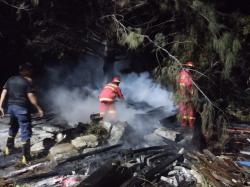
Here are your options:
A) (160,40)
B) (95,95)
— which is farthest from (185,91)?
(95,95)

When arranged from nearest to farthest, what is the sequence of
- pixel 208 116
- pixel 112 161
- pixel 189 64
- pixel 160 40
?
pixel 112 161
pixel 208 116
pixel 189 64
pixel 160 40

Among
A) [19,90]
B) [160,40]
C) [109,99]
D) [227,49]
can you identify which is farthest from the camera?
[109,99]

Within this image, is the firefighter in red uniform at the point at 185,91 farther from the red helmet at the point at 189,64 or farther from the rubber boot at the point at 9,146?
the rubber boot at the point at 9,146

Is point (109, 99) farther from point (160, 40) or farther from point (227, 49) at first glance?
point (227, 49)

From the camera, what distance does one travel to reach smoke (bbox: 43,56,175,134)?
1170 centimetres

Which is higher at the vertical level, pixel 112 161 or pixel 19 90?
pixel 19 90

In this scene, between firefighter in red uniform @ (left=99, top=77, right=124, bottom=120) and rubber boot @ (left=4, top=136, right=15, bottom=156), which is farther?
firefighter in red uniform @ (left=99, top=77, right=124, bottom=120)

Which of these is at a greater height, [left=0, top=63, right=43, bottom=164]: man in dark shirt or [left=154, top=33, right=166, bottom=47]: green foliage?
[left=154, top=33, right=166, bottom=47]: green foliage

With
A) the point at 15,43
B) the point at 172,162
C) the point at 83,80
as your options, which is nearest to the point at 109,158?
the point at 172,162

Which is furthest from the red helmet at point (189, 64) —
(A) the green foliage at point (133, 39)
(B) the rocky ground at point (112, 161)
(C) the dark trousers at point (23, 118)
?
(C) the dark trousers at point (23, 118)

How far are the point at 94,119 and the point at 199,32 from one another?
10.8 ft

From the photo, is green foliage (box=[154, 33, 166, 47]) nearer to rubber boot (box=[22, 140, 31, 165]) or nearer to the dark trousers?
the dark trousers

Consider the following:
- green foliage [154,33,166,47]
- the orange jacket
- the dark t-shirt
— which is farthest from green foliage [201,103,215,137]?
the dark t-shirt

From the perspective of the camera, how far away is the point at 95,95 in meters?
14.6
